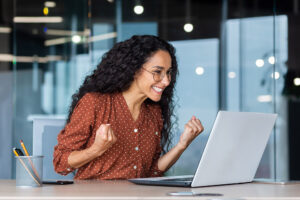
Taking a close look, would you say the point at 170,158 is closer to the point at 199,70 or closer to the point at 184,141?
the point at 184,141

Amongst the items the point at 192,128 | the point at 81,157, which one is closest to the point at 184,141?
the point at 192,128

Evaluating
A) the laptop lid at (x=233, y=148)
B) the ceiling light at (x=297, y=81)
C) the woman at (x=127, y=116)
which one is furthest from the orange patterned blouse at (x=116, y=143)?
the ceiling light at (x=297, y=81)

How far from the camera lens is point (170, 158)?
2270 millimetres

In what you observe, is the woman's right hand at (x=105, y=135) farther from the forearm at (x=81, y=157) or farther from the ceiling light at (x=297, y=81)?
the ceiling light at (x=297, y=81)

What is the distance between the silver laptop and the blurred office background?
2.46m

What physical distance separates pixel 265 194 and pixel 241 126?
27 cm

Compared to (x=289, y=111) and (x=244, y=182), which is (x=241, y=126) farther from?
(x=289, y=111)

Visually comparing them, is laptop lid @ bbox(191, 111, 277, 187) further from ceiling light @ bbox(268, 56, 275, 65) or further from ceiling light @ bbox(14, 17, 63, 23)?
ceiling light @ bbox(14, 17, 63, 23)

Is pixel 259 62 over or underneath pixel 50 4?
underneath

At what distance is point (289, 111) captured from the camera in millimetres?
4605

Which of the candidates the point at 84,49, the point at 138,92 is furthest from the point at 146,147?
the point at 84,49

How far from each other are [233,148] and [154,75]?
2.41 ft

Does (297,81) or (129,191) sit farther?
(297,81)

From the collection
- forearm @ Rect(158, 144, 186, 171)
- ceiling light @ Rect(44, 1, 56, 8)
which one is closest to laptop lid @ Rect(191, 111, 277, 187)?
forearm @ Rect(158, 144, 186, 171)
